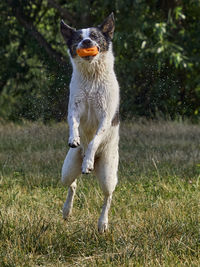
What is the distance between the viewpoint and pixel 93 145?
412 centimetres

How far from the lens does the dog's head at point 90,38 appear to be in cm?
414

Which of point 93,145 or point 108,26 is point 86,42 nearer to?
point 108,26

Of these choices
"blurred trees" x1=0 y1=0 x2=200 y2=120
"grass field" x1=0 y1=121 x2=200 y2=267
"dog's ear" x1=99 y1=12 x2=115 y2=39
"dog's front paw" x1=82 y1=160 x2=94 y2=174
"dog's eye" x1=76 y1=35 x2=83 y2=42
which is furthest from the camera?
"blurred trees" x1=0 y1=0 x2=200 y2=120

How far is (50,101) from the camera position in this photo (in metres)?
8.84

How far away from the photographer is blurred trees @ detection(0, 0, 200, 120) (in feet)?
33.8

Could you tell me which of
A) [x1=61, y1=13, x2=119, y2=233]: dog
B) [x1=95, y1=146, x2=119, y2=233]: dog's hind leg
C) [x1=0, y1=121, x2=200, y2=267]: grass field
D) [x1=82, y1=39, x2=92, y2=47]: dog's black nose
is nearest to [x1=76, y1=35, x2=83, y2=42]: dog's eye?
[x1=61, y1=13, x2=119, y2=233]: dog

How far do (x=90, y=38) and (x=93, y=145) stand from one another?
0.94m

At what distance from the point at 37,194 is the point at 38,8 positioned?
8.74 m

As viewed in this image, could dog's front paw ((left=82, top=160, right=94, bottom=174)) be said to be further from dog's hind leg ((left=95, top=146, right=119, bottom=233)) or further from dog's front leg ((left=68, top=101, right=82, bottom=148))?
dog's hind leg ((left=95, top=146, right=119, bottom=233))

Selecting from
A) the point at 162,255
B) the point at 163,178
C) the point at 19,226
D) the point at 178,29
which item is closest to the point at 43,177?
the point at 163,178

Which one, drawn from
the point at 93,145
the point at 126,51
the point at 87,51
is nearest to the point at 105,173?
the point at 93,145

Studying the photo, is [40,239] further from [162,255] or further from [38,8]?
[38,8]

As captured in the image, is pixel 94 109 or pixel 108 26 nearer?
pixel 94 109

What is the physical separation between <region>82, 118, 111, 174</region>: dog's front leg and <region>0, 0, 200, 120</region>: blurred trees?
483 cm
